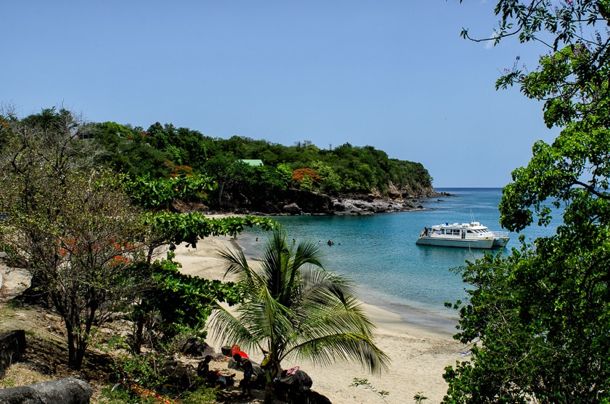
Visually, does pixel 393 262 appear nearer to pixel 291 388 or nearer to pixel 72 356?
pixel 291 388

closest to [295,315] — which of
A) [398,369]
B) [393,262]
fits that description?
[398,369]

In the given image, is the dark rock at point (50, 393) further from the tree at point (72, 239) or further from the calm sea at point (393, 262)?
the calm sea at point (393, 262)

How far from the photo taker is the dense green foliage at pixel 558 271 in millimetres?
4836

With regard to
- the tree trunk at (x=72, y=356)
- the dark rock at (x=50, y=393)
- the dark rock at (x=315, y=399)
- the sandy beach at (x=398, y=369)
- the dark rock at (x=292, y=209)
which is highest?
the dark rock at (x=292, y=209)

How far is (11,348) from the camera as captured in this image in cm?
746

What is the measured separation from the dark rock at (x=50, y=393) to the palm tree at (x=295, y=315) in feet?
9.66

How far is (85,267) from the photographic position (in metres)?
7.54

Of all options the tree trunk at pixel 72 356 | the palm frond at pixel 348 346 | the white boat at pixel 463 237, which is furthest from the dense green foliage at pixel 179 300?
the white boat at pixel 463 237

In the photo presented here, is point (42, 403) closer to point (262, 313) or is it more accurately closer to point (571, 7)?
point (262, 313)

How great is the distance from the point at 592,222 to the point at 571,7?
2521 millimetres

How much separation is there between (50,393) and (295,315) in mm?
4371

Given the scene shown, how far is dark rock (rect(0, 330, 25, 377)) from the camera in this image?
7152 mm

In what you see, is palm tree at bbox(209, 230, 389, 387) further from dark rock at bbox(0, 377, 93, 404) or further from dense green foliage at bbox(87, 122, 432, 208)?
dense green foliage at bbox(87, 122, 432, 208)

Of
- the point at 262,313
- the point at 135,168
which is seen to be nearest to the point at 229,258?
the point at 262,313
